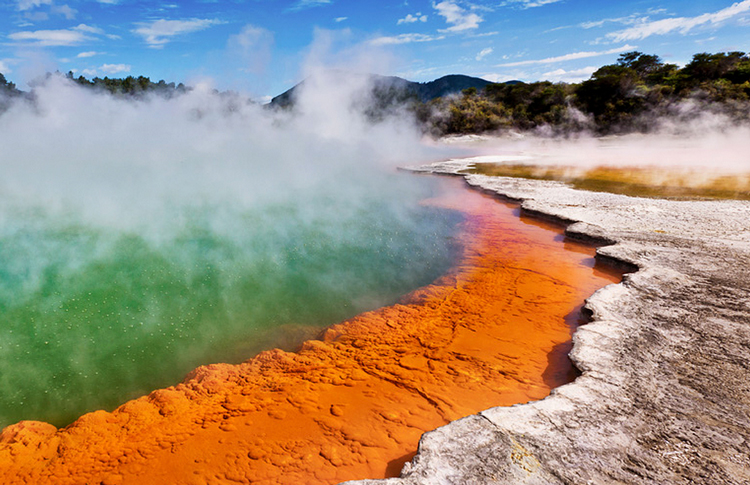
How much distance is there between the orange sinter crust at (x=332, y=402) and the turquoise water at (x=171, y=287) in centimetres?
33

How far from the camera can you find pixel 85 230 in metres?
6.43

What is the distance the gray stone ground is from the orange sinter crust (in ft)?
1.26

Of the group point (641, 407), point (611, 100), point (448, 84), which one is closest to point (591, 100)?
point (611, 100)

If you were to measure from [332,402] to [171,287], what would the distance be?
9.18 feet

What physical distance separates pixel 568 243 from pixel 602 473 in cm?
449

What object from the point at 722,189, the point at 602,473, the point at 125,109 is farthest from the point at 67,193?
the point at 125,109

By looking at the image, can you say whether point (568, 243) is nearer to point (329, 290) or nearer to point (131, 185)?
point (329, 290)

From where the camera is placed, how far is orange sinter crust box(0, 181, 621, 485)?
7.49ft

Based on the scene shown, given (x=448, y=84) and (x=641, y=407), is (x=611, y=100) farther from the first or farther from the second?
(x=448, y=84)

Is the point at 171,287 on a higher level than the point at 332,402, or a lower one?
higher

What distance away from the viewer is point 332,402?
2781 mm

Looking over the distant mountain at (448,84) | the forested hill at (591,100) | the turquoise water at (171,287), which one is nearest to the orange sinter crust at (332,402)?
the turquoise water at (171,287)

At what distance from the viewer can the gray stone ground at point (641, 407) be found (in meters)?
1.85

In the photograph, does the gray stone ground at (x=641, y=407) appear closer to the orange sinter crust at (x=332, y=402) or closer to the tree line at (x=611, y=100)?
the orange sinter crust at (x=332, y=402)
